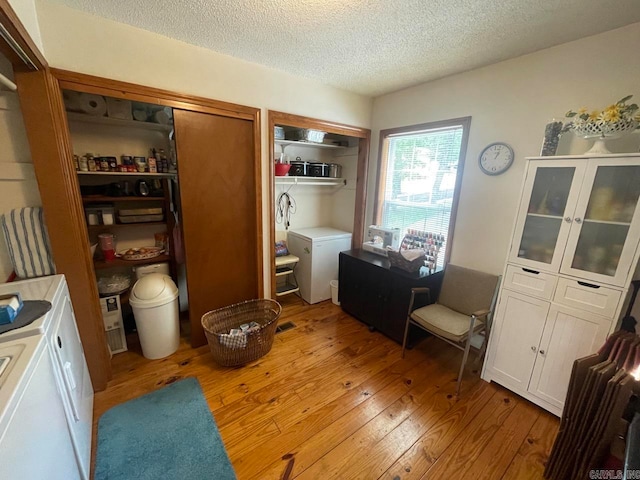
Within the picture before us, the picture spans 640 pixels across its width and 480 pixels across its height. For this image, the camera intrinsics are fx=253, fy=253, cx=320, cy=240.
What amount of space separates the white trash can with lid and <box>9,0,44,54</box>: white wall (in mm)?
1627

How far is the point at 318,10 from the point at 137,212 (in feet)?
6.90

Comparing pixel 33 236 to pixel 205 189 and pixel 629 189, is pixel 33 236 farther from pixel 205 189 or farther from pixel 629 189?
pixel 629 189

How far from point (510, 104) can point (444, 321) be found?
1.80 meters

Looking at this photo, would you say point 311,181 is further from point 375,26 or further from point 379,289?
point 375,26

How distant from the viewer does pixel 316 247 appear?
9.81 ft

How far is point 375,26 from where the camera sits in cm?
161

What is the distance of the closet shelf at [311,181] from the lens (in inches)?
111

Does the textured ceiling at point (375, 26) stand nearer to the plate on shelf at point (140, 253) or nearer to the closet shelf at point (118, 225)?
the closet shelf at point (118, 225)

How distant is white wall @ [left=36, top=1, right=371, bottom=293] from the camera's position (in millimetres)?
1533

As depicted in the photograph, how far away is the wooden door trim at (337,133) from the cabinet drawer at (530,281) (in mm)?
1752

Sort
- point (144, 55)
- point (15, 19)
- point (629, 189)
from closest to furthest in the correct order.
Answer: point (15, 19) → point (629, 189) → point (144, 55)

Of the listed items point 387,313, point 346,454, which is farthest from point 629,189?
point 346,454

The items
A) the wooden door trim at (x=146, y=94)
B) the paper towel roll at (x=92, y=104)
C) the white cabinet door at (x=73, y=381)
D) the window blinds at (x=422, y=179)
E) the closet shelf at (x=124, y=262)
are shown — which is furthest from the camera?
the window blinds at (x=422, y=179)

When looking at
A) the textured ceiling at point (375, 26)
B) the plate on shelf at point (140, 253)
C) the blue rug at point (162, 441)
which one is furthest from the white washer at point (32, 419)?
the textured ceiling at point (375, 26)
